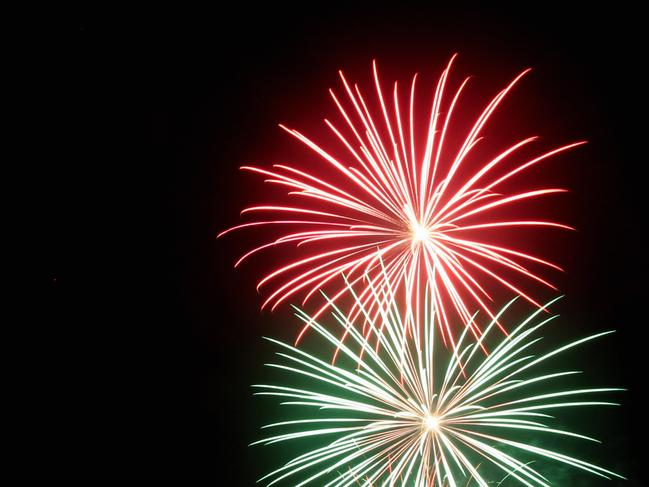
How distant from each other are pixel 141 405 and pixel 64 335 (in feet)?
8.40

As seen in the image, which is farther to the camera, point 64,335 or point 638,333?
point 64,335

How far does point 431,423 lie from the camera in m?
5.09

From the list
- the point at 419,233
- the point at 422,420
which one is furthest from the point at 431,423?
the point at 419,233

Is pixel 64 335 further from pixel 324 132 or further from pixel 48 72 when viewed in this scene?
pixel 324 132

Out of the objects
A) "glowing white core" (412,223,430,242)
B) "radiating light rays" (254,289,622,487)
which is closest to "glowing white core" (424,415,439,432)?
"radiating light rays" (254,289,622,487)

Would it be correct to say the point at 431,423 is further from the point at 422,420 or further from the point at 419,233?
the point at 419,233

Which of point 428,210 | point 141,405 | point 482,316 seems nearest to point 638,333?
point 482,316

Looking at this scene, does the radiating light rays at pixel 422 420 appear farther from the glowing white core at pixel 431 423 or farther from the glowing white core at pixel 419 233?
the glowing white core at pixel 419 233

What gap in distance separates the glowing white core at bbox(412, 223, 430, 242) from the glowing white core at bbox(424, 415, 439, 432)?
1816 mm

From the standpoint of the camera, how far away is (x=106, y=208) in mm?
10336

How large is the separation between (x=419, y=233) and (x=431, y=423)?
1930mm

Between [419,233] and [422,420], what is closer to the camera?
[419,233]

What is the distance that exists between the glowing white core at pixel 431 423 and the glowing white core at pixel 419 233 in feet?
5.96

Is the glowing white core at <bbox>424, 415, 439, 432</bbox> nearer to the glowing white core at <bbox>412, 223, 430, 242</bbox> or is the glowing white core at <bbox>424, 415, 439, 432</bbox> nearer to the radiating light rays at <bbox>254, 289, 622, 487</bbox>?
the radiating light rays at <bbox>254, 289, 622, 487</bbox>
